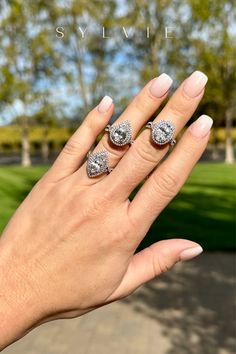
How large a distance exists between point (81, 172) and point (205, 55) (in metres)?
25.9

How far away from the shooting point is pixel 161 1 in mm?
21234

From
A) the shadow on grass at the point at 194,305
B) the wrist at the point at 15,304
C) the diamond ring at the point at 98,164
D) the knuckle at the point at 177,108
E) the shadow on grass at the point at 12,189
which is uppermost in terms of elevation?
the knuckle at the point at 177,108

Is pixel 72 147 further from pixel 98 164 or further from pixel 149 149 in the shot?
pixel 149 149

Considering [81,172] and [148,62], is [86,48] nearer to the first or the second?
[148,62]

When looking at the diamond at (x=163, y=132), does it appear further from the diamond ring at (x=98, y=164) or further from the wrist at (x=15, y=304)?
the wrist at (x=15, y=304)

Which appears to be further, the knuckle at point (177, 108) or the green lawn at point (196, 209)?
the green lawn at point (196, 209)

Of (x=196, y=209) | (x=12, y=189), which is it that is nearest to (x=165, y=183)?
(x=196, y=209)

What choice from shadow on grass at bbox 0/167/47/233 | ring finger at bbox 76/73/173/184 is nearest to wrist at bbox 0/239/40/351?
ring finger at bbox 76/73/173/184

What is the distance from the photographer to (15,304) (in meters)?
1.76

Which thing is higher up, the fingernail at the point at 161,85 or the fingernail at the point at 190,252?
the fingernail at the point at 161,85

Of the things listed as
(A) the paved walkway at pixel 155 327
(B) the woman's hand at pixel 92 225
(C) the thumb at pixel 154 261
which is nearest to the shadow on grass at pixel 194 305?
(A) the paved walkway at pixel 155 327

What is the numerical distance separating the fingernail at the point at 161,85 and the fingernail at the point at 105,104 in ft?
0.61

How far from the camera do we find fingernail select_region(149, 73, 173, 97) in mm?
1825

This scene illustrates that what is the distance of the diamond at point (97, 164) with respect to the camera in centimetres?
184
